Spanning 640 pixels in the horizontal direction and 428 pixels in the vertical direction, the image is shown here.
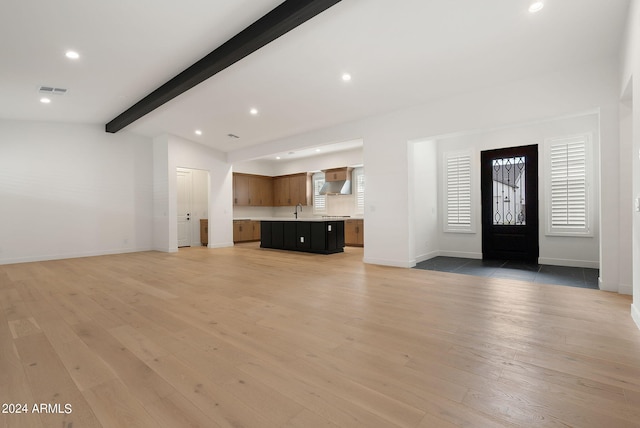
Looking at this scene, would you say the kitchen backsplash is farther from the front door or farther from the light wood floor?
the light wood floor

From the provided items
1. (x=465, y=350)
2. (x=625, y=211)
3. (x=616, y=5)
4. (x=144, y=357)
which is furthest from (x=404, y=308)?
(x=616, y=5)

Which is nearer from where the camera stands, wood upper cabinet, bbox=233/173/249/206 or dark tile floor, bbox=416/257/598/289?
dark tile floor, bbox=416/257/598/289

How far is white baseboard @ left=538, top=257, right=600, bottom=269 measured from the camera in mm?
5211

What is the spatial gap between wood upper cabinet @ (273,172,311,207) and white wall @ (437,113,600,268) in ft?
16.0

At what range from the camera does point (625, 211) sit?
354cm

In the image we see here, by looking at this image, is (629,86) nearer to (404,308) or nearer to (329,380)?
(404,308)

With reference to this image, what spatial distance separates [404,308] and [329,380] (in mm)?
1577

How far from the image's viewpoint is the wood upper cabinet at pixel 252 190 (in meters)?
10.5

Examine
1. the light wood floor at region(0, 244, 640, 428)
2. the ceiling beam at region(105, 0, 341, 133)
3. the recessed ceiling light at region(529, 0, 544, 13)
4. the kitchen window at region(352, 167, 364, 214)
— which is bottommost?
the light wood floor at region(0, 244, 640, 428)

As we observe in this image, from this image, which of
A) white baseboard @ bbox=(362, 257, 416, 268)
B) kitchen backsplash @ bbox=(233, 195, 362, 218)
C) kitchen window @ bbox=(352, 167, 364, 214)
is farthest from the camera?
kitchen backsplash @ bbox=(233, 195, 362, 218)

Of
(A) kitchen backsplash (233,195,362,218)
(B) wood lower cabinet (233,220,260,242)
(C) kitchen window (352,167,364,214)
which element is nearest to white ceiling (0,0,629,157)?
(C) kitchen window (352,167,364,214)

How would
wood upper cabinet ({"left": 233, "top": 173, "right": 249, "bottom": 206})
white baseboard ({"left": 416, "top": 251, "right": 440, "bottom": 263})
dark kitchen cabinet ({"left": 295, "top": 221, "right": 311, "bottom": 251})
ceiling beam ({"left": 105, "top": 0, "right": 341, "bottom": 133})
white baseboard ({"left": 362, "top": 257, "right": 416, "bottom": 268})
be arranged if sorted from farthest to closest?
1. wood upper cabinet ({"left": 233, "top": 173, "right": 249, "bottom": 206})
2. dark kitchen cabinet ({"left": 295, "top": 221, "right": 311, "bottom": 251})
3. white baseboard ({"left": 416, "top": 251, "right": 440, "bottom": 263})
4. white baseboard ({"left": 362, "top": 257, "right": 416, "bottom": 268})
5. ceiling beam ({"left": 105, "top": 0, "right": 341, "bottom": 133})

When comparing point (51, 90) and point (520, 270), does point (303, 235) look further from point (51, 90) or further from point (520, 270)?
point (51, 90)

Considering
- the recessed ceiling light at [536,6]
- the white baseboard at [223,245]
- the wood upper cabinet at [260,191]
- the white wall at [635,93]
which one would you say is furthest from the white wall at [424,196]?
the wood upper cabinet at [260,191]
